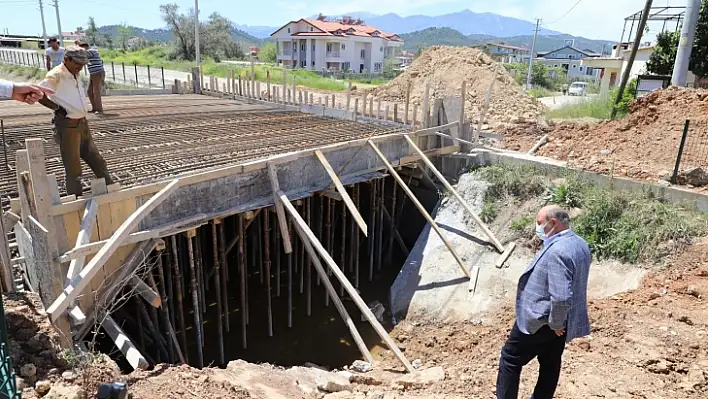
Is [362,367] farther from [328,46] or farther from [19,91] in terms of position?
[328,46]

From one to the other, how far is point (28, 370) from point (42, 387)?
229mm

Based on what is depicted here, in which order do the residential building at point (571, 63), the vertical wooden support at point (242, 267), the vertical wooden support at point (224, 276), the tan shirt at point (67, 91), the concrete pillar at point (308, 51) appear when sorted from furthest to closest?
the residential building at point (571, 63), the concrete pillar at point (308, 51), the vertical wooden support at point (224, 276), the vertical wooden support at point (242, 267), the tan shirt at point (67, 91)

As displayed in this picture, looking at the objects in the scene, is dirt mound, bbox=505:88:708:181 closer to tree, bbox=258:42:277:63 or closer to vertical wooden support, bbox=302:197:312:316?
vertical wooden support, bbox=302:197:312:316

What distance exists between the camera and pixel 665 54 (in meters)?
18.3

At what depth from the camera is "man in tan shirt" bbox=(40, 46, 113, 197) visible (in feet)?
15.3

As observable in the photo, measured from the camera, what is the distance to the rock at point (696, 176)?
319 inches

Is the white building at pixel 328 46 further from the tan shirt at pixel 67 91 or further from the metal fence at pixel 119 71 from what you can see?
the tan shirt at pixel 67 91

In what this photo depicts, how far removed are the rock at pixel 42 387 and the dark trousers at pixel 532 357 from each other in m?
3.37

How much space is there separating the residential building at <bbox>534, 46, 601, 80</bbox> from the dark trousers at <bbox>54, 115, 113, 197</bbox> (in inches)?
1616

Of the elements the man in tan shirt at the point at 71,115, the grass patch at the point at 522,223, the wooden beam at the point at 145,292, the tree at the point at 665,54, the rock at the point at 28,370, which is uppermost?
the tree at the point at 665,54

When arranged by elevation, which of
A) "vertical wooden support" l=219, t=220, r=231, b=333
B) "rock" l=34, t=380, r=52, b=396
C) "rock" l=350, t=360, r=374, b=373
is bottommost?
"rock" l=350, t=360, r=374, b=373

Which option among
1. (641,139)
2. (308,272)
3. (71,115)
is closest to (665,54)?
(641,139)

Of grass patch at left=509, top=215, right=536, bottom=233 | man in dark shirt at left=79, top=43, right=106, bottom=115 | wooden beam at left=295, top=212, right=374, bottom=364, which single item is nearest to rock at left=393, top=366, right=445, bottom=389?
wooden beam at left=295, top=212, right=374, bottom=364

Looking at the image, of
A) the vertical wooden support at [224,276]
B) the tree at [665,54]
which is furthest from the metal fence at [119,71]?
the tree at [665,54]
